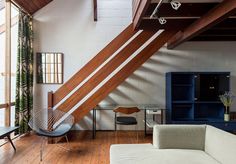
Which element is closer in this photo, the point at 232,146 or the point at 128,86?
the point at 232,146

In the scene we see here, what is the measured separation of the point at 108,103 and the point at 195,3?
10.6 feet

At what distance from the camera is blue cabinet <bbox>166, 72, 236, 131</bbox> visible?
16.6 ft

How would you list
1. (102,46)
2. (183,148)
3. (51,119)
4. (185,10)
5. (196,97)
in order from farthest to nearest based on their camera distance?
(102,46) → (196,97) → (51,119) → (185,10) → (183,148)

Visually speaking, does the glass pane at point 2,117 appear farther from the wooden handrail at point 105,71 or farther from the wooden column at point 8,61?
the wooden handrail at point 105,71

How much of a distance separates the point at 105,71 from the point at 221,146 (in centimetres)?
260

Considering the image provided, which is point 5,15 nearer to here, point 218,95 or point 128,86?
point 128,86

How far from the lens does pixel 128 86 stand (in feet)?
18.1

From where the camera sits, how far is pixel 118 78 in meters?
4.53

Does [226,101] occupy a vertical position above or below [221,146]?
above

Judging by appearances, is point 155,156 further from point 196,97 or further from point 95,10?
point 95,10

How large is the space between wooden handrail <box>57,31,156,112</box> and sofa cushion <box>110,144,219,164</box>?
5.83 ft

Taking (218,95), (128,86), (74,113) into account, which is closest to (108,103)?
(128,86)

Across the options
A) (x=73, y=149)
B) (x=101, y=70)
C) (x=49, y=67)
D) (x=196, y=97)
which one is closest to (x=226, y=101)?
(x=196, y=97)

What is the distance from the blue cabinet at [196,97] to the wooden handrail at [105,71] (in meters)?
1.29
